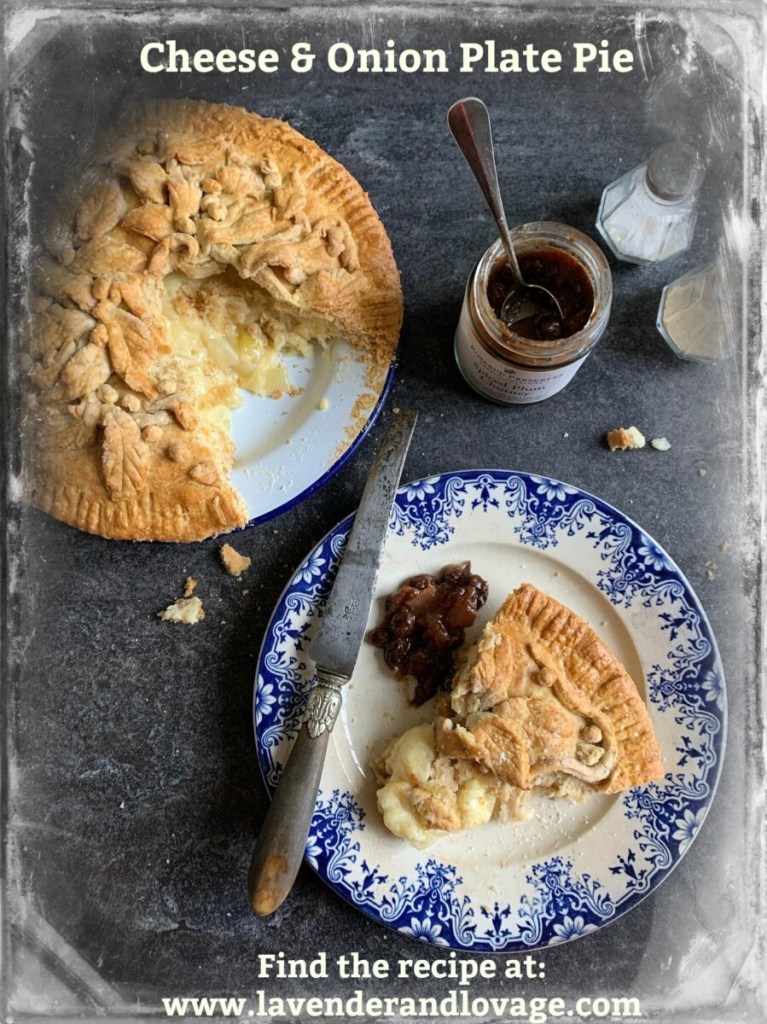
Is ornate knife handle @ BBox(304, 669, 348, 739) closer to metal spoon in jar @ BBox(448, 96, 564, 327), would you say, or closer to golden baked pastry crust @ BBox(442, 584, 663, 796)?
golden baked pastry crust @ BBox(442, 584, 663, 796)

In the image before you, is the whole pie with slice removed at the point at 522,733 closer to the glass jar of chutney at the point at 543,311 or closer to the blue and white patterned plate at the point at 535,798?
the blue and white patterned plate at the point at 535,798

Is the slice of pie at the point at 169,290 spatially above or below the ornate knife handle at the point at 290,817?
above

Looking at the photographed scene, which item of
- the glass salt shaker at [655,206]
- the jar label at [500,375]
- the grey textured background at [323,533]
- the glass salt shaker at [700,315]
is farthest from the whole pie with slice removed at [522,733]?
the glass salt shaker at [655,206]

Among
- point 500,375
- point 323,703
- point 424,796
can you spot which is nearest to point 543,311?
point 500,375

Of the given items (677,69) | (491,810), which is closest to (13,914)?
(491,810)

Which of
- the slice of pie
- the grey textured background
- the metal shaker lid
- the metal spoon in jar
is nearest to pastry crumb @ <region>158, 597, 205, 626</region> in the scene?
the grey textured background
